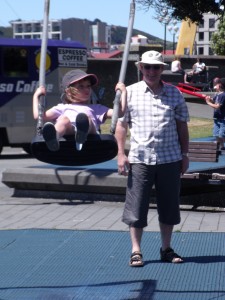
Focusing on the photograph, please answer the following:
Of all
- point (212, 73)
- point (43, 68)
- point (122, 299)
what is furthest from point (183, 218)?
point (212, 73)

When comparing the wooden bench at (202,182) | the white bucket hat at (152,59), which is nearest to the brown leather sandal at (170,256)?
the white bucket hat at (152,59)

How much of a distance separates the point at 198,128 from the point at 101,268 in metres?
19.0

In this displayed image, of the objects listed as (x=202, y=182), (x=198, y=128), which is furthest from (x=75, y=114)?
(x=198, y=128)

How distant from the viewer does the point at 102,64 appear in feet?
103

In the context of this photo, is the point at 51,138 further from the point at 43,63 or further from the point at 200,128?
the point at 200,128

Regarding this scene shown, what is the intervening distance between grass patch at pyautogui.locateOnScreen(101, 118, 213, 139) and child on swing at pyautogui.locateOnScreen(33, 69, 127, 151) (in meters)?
15.2

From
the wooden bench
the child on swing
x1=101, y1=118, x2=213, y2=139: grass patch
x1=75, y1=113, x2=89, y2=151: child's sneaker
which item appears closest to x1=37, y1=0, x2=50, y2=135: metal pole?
the child on swing

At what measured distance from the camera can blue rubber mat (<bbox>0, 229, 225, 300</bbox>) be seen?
7062mm

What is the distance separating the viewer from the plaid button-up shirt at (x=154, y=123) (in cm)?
766

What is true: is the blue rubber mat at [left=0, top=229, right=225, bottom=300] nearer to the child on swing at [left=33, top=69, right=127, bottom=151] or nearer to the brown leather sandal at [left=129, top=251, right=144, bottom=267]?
the brown leather sandal at [left=129, top=251, right=144, bottom=267]

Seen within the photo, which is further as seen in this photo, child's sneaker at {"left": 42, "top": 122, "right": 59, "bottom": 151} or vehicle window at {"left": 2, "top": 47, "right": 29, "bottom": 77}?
vehicle window at {"left": 2, "top": 47, "right": 29, "bottom": 77}

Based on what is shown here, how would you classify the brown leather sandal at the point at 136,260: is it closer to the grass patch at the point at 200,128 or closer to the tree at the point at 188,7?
the tree at the point at 188,7

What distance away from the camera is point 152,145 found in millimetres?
7660

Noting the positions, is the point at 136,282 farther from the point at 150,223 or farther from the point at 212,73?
the point at 212,73
